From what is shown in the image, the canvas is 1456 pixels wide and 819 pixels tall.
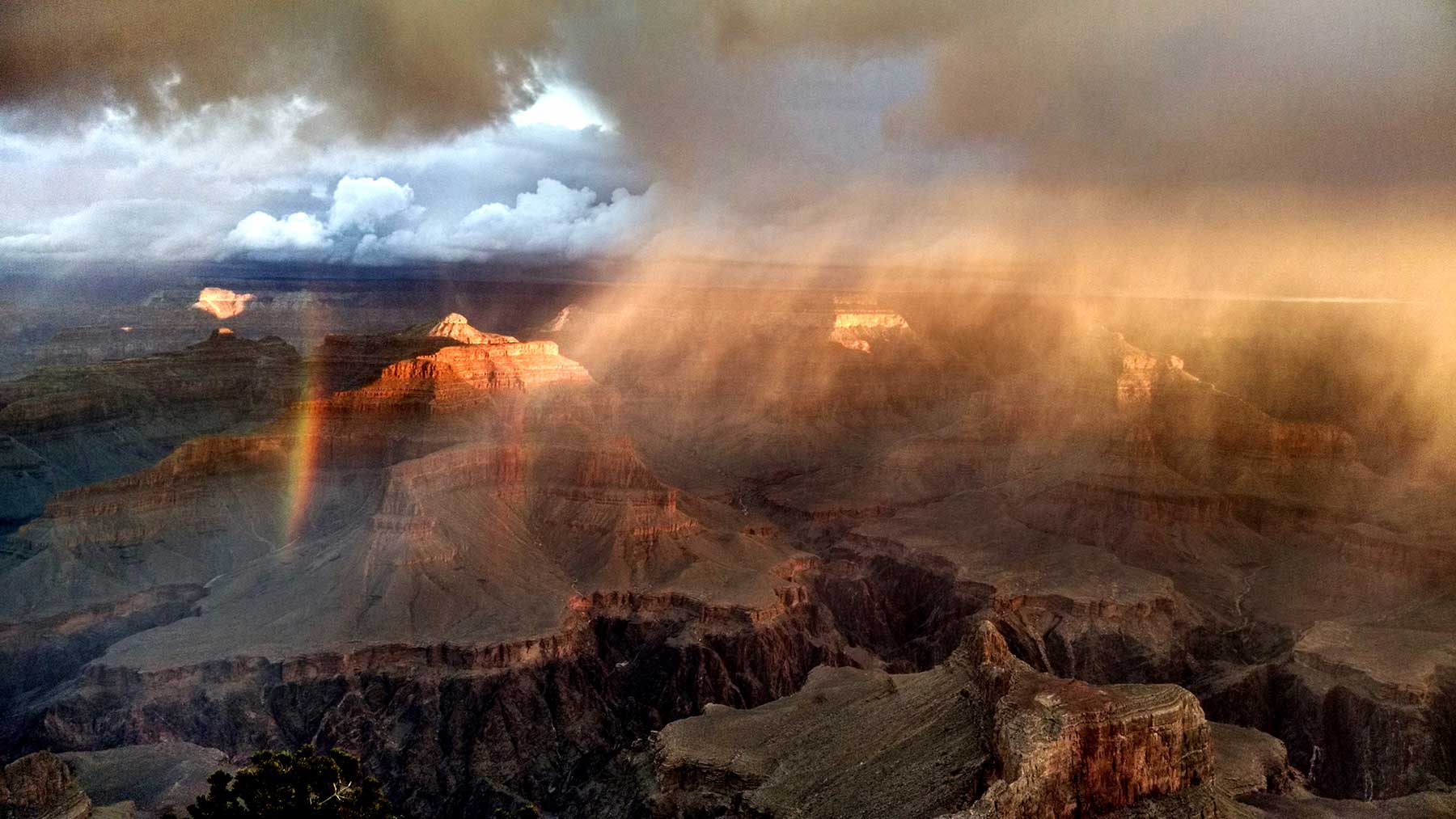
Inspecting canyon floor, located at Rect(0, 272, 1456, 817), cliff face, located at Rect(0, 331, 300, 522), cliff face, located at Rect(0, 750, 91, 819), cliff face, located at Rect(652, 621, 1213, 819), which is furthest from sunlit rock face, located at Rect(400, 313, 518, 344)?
cliff face, located at Rect(0, 750, 91, 819)

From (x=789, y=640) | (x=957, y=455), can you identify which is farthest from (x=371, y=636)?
(x=957, y=455)

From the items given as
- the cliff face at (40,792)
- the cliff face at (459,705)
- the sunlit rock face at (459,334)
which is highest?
the sunlit rock face at (459,334)

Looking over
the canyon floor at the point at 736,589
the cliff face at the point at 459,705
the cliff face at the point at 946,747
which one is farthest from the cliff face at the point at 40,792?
the cliff face at the point at 459,705

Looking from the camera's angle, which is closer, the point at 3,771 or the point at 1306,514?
the point at 3,771

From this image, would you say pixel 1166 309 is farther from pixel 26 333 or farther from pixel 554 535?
pixel 26 333

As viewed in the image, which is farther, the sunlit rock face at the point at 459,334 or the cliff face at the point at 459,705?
the sunlit rock face at the point at 459,334

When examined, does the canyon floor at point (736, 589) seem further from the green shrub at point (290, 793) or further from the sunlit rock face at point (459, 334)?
the green shrub at point (290, 793)

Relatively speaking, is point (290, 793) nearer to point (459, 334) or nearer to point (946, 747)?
point (946, 747)

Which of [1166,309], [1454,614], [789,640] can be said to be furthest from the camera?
[1166,309]
